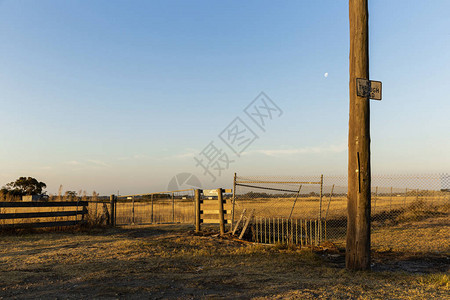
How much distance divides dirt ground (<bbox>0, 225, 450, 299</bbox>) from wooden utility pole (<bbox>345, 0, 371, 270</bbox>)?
55 cm

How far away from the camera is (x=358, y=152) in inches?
272

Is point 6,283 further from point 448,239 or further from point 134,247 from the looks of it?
point 448,239

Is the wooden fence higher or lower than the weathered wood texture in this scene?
lower

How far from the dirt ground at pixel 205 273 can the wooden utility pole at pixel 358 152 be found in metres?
0.55

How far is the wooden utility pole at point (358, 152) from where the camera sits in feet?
22.4

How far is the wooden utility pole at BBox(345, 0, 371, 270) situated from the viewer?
269 inches

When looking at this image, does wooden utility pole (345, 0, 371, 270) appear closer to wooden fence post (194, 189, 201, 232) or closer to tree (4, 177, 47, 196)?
wooden fence post (194, 189, 201, 232)

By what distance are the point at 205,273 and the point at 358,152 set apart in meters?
3.98

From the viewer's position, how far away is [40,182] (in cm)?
4225

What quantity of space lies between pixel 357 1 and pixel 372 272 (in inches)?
223

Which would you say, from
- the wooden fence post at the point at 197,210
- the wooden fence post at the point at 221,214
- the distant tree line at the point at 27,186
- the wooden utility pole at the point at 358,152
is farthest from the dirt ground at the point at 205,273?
the distant tree line at the point at 27,186

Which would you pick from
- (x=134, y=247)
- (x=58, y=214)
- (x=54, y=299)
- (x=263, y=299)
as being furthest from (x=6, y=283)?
(x=58, y=214)

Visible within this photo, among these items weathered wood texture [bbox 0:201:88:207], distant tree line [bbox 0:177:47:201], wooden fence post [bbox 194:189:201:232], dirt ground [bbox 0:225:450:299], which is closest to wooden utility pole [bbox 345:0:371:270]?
dirt ground [bbox 0:225:450:299]

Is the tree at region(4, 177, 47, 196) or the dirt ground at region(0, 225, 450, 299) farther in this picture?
the tree at region(4, 177, 47, 196)
